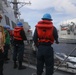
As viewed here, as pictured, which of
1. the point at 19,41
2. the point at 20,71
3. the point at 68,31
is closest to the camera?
the point at 20,71

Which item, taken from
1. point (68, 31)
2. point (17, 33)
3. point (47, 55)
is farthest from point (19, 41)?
point (68, 31)

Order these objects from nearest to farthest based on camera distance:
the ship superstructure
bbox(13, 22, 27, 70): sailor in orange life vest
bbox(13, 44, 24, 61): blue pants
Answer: bbox(13, 22, 27, 70): sailor in orange life vest < bbox(13, 44, 24, 61): blue pants < the ship superstructure

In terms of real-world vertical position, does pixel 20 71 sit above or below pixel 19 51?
below

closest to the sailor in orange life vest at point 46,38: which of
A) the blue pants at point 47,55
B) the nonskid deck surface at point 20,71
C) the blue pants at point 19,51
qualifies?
the blue pants at point 47,55

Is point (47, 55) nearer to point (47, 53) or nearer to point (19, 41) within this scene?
point (47, 53)

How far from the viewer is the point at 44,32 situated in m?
8.06

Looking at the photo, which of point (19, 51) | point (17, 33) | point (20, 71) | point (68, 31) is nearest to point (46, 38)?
point (20, 71)

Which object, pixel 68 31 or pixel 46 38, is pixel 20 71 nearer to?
pixel 46 38

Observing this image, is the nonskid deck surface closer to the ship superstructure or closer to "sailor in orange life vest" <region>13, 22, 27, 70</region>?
"sailor in orange life vest" <region>13, 22, 27, 70</region>

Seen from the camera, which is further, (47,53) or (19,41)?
(19,41)

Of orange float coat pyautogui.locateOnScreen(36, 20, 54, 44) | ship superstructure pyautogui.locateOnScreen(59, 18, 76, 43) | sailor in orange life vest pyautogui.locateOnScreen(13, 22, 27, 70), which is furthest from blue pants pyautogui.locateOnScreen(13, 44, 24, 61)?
ship superstructure pyautogui.locateOnScreen(59, 18, 76, 43)

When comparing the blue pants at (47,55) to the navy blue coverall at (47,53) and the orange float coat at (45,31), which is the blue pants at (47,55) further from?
the orange float coat at (45,31)

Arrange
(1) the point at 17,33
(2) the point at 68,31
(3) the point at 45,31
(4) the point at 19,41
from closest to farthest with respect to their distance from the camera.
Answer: (3) the point at 45,31, (1) the point at 17,33, (4) the point at 19,41, (2) the point at 68,31

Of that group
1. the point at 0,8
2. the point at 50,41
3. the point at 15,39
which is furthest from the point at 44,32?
the point at 0,8
